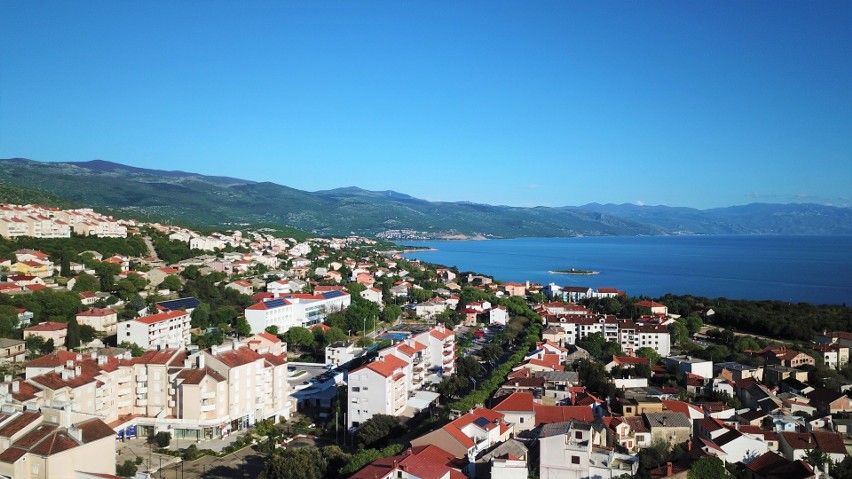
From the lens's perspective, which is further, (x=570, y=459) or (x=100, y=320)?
(x=100, y=320)

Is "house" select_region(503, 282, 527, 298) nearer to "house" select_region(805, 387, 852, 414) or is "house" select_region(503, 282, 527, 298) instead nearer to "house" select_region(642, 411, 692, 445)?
"house" select_region(805, 387, 852, 414)

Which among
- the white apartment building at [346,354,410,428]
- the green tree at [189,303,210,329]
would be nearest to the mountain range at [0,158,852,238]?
the green tree at [189,303,210,329]

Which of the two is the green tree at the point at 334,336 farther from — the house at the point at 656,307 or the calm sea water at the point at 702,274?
the calm sea water at the point at 702,274

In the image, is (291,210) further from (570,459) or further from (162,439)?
(570,459)

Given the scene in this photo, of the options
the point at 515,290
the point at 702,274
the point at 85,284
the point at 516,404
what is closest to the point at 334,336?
the point at 85,284

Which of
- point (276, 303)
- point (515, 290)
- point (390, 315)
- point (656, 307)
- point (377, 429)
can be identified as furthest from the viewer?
point (515, 290)

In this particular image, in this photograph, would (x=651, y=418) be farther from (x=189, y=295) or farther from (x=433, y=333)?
(x=189, y=295)
